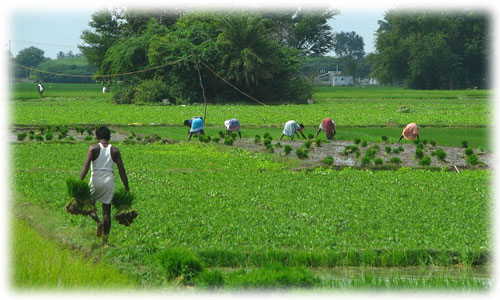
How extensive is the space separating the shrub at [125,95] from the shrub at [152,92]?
4.73ft

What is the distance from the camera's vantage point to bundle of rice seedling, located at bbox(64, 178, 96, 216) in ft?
27.1

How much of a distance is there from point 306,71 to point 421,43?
69.4m

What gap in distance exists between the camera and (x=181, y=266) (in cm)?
723

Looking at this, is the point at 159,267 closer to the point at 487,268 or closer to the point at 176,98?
the point at 487,268

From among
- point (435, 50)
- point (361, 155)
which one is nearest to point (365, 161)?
point (361, 155)

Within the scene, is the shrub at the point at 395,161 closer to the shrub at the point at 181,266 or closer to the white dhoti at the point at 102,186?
the white dhoti at the point at 102,186

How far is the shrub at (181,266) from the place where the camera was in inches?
283

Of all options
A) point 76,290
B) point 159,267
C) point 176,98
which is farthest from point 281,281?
point 176,98

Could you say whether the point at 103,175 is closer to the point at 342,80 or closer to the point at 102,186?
the point at 102,186

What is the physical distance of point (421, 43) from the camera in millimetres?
68562

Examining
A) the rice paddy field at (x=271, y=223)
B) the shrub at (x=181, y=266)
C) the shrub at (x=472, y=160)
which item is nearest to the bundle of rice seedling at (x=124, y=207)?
the rice paddy field at (x=271, y=223)

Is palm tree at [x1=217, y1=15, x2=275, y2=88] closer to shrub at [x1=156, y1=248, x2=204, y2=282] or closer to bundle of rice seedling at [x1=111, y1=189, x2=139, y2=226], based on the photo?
bundle of rice seedling at [x1=111, y1=189, x2=139, y2=226]

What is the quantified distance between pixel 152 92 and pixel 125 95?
9.38ft

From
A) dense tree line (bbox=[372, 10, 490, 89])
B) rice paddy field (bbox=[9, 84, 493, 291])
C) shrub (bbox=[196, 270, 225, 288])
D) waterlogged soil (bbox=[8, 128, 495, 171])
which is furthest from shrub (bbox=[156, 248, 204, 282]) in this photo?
→ dense tree line (bbox=[372, 10, 490, 89])
